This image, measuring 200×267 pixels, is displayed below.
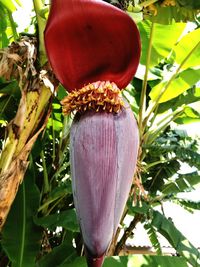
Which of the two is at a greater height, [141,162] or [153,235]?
[141,162]

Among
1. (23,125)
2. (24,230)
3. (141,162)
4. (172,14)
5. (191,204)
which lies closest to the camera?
(23,125)

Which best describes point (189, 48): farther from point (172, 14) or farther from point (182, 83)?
point (172, 14)

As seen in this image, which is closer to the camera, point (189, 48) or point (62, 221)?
point (62, 221)

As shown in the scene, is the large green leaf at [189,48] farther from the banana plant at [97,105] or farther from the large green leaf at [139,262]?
the banana plant at [97,105]

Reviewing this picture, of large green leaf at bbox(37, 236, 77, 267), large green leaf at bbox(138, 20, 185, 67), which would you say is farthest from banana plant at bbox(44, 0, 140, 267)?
large green leaf at bbox(138, 20, 185, 67)

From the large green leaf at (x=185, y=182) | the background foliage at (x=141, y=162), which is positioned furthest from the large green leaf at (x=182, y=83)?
the large green leaf at (x=185, y=182)

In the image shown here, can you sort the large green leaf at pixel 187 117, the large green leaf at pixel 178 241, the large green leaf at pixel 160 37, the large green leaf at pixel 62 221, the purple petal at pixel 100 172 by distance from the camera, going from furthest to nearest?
the large green leaf at pixel 187 117 < the large green leaf at pixel 160 37 < the large green leaf at pixel 178 241 < the large green leaf at pixel 62 221 < the purple petal at pixel 100 172

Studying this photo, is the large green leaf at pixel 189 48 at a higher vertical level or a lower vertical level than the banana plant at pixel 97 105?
lower

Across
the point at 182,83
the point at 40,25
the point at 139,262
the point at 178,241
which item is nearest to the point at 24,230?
the point at 139,262

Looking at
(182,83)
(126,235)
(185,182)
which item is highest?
(182,83)
